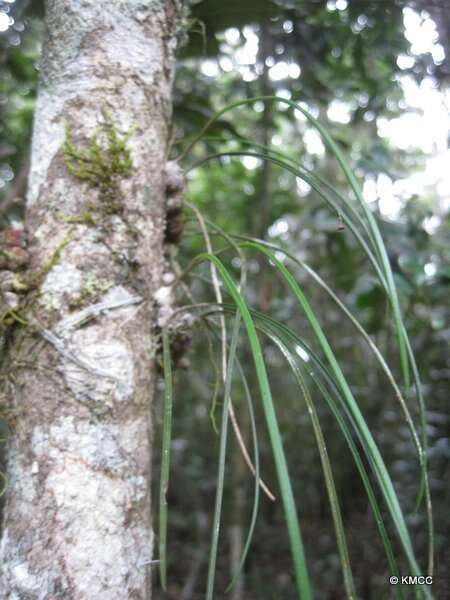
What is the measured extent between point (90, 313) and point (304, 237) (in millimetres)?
1994

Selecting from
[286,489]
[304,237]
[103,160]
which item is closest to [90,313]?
[103,160]

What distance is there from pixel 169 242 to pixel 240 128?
163 cm

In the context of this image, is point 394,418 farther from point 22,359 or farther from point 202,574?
point 22,359

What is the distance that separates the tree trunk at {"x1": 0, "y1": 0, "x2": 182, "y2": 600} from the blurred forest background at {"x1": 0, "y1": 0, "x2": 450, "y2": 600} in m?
0.18

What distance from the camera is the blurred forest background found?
3.92 ft

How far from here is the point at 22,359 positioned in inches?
22.2

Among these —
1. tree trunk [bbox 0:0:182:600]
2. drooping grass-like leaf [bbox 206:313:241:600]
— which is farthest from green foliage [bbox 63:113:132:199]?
drooping grass-like leaf [bbox 206:313:241:600]

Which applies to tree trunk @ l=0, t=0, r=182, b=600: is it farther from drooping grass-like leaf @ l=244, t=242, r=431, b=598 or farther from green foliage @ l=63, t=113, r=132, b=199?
drooping grass-like leaf @ l=244, t=242, r=431, b=598

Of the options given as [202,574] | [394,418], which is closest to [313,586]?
[202,574]

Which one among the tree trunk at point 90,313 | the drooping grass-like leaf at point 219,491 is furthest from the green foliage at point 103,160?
the drooping grass-like leaf at point 219,491

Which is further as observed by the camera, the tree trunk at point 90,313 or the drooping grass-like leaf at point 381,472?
the tree trunk at point 90,313

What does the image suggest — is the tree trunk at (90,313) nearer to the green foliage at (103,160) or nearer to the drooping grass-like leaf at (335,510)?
the green foliage at (103,160)

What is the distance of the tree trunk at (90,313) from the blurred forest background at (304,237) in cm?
18

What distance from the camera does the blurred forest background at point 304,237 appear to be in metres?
1.20
